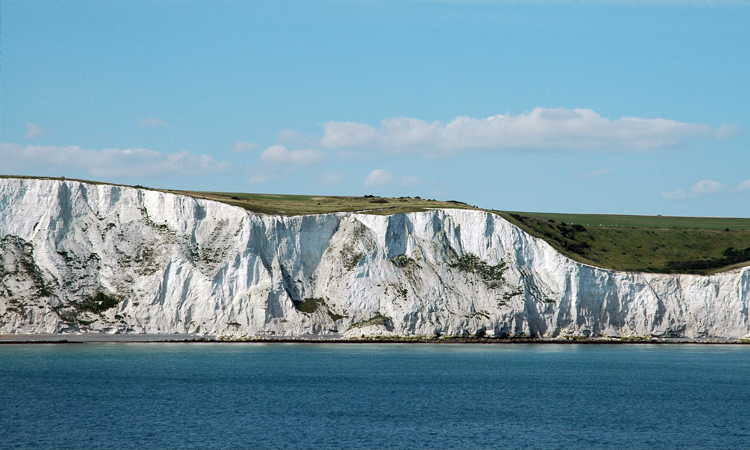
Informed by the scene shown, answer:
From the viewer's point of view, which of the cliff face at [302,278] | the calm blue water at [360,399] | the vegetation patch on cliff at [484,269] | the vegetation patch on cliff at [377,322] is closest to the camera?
the calm blue water at [360,399]

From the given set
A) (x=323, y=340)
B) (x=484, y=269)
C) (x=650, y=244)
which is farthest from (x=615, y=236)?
(x=323, y=340)

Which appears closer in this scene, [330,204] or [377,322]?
[377,322]

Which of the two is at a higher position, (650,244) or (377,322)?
(650,244)

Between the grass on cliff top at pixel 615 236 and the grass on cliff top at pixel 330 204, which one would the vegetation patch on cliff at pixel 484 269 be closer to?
the grass on cliff top at pixel 615 236

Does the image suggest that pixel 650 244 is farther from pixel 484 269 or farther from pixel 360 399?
pixel 360 399

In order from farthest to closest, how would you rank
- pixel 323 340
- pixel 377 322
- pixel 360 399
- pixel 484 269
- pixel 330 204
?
pixel 330 204 < pixel 484 269 < pixel 377 322 < pixel 323 340 < pixel 360 399

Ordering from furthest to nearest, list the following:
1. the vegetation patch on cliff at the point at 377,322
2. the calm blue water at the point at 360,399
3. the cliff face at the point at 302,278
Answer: the vegetation patch on cliff at the point at 377,322, the cliff face at the point at 302,278, the calm blue water at the point at 360,399

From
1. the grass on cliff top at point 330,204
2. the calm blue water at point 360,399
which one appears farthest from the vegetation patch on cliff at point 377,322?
the grass on cliff top at point 330,204
